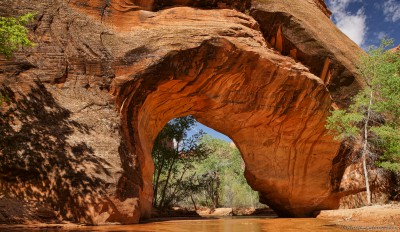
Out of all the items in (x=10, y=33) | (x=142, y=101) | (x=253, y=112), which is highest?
(x=253, y=112)

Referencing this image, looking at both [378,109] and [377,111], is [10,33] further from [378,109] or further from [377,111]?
[377,111]

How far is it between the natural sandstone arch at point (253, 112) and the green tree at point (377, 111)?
110 cm

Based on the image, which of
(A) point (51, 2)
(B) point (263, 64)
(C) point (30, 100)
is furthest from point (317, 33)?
(C) point (30, 100)

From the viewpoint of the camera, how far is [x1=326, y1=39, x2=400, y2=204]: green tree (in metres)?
12.3

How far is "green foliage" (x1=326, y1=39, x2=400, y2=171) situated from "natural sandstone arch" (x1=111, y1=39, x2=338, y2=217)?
1.02 meters

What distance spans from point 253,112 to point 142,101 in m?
5.06

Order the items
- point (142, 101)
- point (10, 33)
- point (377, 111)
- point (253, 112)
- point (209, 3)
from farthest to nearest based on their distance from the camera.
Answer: point (253, 112) < point (377, 111) < point (209, 3) < point (142, 101) < point (10, 33)

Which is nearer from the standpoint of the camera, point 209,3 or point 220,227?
point 220,227

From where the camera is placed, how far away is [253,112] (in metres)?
13.0

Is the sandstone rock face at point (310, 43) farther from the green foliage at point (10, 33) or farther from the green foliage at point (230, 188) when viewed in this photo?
the green foliage at point (230, 188)

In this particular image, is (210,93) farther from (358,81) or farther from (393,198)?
(393,198)

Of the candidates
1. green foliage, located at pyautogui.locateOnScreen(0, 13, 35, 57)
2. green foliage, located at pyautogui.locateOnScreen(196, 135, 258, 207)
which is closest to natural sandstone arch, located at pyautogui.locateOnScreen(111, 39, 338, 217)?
green foliage, located at pyautogui.locateOnScreen(0, 13, 35, 57)

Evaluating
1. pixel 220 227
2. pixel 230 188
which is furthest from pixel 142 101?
pixel 230 188

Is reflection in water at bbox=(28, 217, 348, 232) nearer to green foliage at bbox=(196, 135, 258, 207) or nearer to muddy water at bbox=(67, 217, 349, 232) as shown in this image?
muddy water at bbox=(67, 217, 349, 232)
